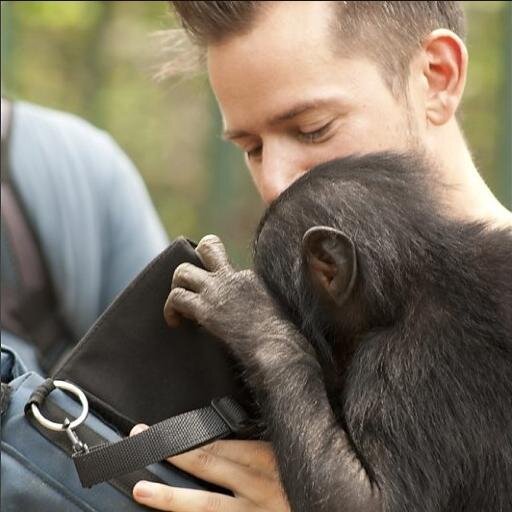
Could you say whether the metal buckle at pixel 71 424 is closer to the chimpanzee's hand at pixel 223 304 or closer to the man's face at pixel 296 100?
the chimpanzee's hand at pixel 223 304

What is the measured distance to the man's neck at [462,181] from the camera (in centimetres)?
352

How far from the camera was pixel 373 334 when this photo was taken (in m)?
3.02

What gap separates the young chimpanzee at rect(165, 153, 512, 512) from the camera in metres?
2.82

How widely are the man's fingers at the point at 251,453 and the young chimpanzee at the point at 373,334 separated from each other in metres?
0.10

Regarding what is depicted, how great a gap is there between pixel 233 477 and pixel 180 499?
0.18 metres

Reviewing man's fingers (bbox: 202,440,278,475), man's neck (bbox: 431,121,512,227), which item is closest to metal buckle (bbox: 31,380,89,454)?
man's fingers (bbox: 202,440,278,475)

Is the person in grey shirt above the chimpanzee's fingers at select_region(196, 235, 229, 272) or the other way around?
the other way around

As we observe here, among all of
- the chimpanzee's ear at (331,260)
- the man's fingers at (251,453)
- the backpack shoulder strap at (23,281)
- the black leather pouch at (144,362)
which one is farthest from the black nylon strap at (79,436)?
the backpack shoulder strap at (23,281)

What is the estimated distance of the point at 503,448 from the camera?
111 inches

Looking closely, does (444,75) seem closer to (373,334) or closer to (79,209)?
(373,334)

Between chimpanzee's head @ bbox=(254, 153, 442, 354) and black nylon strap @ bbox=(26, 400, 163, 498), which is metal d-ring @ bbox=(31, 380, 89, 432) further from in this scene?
chimpanzee's head @ bbox=(254, 153, 442, 354)

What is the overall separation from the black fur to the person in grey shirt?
1.72 metres

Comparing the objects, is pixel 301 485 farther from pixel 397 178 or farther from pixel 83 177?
pixel 83 177

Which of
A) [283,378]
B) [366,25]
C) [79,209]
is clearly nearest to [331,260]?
[283,378]
